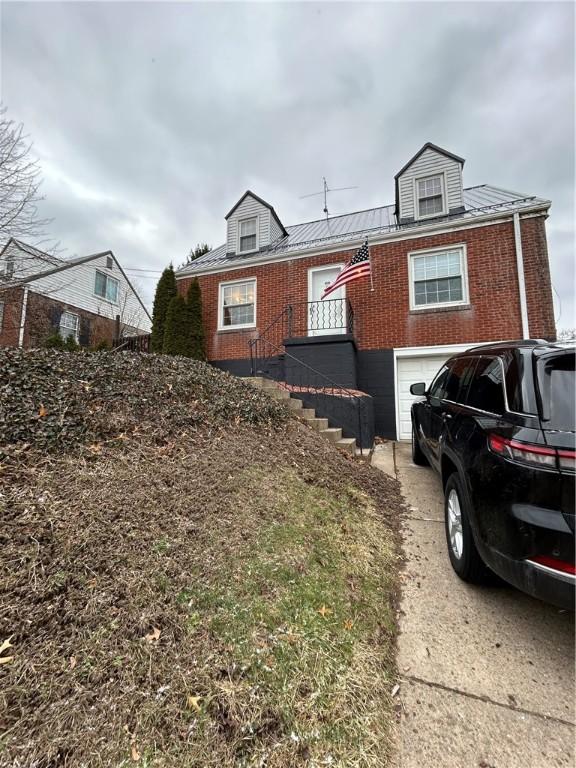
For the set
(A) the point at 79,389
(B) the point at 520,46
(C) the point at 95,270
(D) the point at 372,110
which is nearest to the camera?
(A) the point at 79,389

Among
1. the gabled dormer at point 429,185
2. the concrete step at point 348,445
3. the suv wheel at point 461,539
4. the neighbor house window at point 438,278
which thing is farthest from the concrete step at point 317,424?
the gabled dormer at point 429,185

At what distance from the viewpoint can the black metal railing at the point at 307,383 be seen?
6.32 meters

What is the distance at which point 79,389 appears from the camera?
3.39 metres

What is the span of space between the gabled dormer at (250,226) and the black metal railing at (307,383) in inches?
147

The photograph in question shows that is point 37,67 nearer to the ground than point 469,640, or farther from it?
farther from it

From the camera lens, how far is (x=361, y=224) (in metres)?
10.5

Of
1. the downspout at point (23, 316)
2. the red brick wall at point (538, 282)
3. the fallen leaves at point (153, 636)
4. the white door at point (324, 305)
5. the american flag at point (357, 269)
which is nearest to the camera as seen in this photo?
the fallen leaves at point (153, 636)

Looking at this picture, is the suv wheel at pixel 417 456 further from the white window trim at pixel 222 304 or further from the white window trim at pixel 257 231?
the white window trim at pixel 257 231

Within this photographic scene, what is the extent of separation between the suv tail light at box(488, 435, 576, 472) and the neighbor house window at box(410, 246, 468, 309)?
701cm

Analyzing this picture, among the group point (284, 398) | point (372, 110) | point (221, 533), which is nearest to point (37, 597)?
point (221, 533)

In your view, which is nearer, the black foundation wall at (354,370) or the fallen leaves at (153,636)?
the fallen leaves at (153,636)

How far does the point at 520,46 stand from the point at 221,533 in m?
6.47

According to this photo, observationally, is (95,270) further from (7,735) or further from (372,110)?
(7,735)

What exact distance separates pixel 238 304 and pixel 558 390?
921cm
